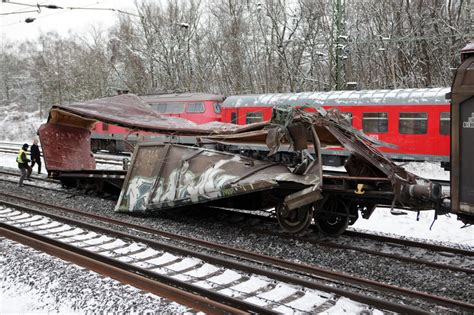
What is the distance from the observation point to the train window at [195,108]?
79.1 ft

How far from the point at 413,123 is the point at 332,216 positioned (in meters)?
10.3

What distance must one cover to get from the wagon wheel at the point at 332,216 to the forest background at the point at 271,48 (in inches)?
545

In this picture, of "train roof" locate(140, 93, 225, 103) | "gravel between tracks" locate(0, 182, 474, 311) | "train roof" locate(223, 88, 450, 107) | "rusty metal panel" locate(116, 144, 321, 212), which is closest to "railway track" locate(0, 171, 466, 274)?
"gravel between tracks" locate(0, 182, 474, 311)

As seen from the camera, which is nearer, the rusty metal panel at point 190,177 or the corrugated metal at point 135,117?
the rusty metal panel at point 190,177

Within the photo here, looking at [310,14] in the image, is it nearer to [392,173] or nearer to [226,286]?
[392,173]

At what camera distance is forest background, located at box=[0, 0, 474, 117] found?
26.3 metres

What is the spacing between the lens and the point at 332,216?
28.1 ft

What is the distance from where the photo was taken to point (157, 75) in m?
41.5

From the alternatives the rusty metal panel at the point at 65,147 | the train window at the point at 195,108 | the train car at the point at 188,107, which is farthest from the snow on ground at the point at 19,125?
the rusty metal panel at the point at 65,147

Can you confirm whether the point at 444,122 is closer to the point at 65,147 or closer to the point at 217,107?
the point at 217,107

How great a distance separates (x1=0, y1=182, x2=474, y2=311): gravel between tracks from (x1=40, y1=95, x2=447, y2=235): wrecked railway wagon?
42 cm

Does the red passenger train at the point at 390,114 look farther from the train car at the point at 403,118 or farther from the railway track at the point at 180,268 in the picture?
the railway track at the point at 180,268

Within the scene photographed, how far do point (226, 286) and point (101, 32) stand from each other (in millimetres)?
52127

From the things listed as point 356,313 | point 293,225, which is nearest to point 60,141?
point 293,225
